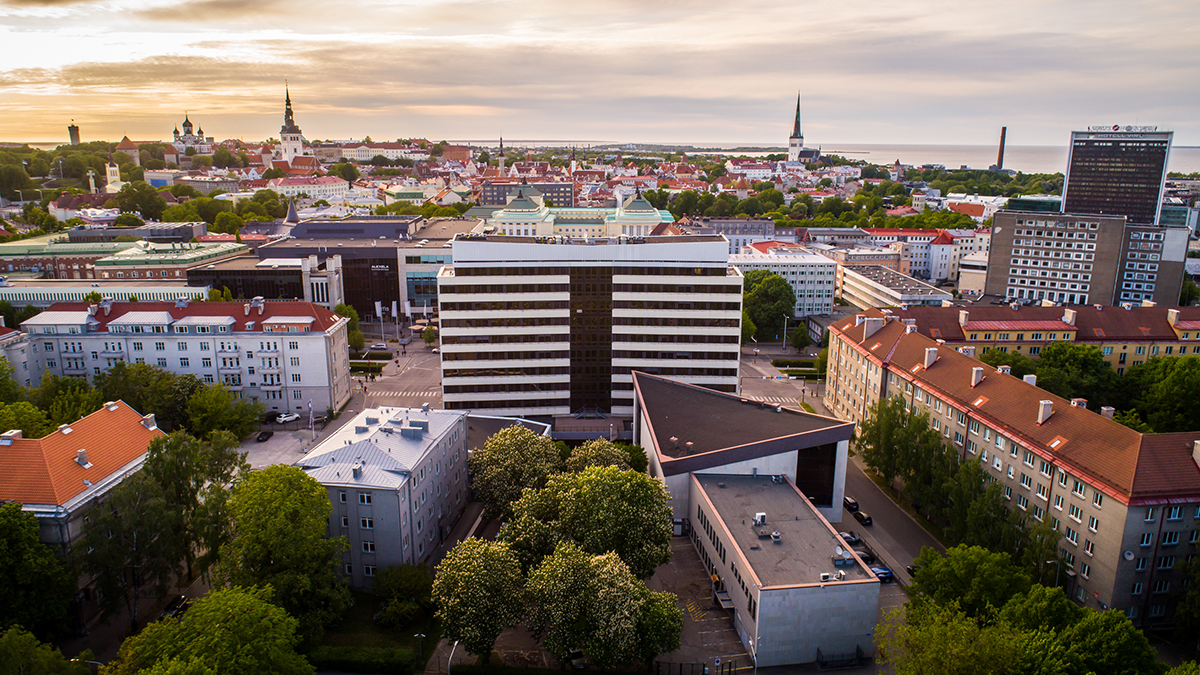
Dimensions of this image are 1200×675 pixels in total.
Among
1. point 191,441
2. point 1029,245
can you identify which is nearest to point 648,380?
point 191,441

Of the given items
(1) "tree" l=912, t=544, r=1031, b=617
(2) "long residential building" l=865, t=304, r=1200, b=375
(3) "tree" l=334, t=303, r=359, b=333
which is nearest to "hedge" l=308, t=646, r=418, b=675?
(1) "tree" l=912, t=544, r=1031, b=617

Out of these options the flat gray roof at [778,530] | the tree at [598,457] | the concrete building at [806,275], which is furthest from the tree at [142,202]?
the flat gray roof at [778,530]

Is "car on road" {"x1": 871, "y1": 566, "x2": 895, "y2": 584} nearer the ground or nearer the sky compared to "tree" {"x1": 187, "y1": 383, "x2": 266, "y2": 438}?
nearer the ground

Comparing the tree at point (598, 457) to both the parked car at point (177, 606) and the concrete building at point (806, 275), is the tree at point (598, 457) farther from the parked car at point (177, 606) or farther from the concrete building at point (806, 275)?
the concrete building at point (806, 275)

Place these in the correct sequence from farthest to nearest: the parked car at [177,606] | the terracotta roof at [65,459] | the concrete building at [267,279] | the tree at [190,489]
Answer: the concrete building at [267,279] → the parked car at [177,606] → the tree at [190,489] → the terracotta roof at [65,459]

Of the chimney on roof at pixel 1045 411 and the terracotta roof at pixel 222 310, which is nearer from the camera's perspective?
the chimney on roof at pixel 1045 411

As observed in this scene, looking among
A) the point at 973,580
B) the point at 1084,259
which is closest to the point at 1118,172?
the point at 1084,259

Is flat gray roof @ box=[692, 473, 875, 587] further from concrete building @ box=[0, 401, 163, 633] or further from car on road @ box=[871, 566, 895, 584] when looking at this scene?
concrete building @ box=[0, 401, 163, 633]

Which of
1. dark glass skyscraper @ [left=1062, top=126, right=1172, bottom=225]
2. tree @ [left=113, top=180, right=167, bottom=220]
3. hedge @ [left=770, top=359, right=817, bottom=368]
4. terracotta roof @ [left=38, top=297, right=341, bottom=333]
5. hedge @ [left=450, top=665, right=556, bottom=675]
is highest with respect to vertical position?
dark glass skyscraper @ [left=1062, top=126, right=1172, bottom=225]
